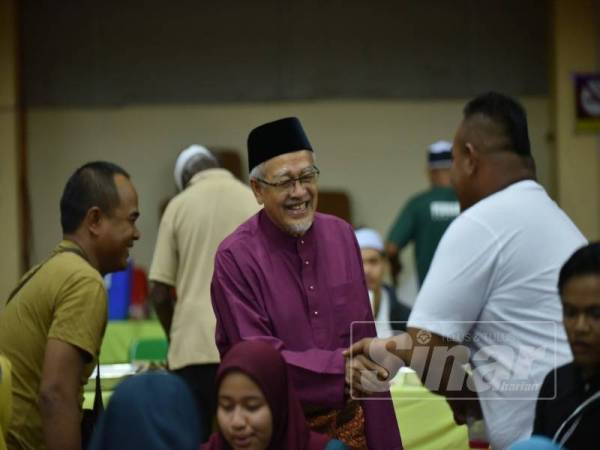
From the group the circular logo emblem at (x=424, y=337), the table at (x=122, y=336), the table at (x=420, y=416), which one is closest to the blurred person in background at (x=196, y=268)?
the table at (x=420, y=416)

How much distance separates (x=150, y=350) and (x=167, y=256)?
45.9 inches

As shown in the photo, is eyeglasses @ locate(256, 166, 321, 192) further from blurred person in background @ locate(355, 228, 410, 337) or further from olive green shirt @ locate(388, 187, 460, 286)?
olive green shirt @ locate(388, 187, 460, 286)

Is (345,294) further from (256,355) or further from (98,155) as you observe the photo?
(98,155)

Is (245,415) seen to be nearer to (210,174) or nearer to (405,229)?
(210,174)

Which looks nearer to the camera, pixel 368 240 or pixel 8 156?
pixel 368 240

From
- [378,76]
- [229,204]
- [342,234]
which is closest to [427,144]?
[378,76]

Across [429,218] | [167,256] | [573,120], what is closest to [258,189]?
[167,256]

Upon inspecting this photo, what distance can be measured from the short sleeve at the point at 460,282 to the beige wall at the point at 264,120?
263 inches

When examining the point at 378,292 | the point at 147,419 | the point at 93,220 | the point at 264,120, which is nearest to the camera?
the point at 147,419

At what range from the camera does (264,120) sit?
9922 mm

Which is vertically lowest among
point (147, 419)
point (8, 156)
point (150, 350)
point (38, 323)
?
point (150, 350)

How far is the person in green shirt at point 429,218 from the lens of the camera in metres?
7.67

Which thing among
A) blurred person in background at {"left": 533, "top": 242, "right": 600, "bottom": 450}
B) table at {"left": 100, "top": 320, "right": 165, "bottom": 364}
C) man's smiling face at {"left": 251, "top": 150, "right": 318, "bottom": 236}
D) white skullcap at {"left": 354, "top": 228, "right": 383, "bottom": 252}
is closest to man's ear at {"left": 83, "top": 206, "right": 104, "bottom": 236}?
man's smiling face at {"left": 251, "top": 150, "right": 318, "bottom": 236}

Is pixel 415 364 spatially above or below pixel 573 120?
below
